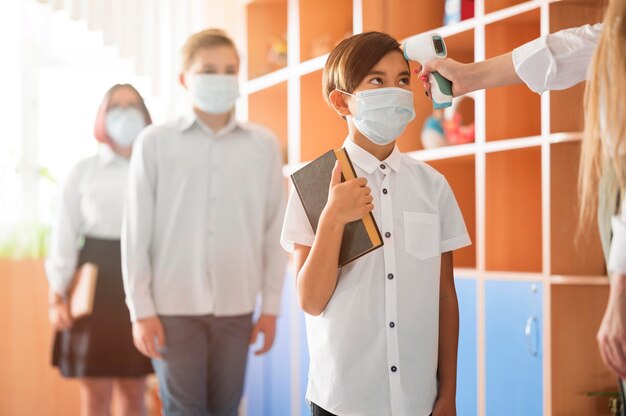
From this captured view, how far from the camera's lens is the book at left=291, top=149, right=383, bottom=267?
1291 millimetres

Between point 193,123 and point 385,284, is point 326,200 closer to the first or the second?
point 385,284

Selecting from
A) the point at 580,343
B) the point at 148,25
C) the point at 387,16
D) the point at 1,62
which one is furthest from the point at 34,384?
the point at 580,343

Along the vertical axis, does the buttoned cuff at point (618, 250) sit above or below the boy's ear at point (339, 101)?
below

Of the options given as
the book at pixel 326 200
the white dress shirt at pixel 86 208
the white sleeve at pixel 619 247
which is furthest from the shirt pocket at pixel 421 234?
the white dress shirt at pixel 86 208

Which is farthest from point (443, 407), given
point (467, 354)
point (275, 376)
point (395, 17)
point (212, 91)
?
point (275, 376)

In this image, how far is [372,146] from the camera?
146 cm

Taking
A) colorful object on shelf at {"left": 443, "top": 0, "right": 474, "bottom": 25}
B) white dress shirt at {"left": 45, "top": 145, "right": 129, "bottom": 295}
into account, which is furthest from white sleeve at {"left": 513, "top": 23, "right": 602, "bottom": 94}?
white dress shirt at {"left": 45, "top": 145, "right": 129, "bottom": 295}

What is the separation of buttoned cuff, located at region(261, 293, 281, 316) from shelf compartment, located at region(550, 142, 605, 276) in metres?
0.82

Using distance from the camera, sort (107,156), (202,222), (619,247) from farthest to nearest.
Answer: (107,156)
(202,222)
(619,247)

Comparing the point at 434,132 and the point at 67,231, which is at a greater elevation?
the point at 434,132

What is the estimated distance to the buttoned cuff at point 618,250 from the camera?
3.63 feet

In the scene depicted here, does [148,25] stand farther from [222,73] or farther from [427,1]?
[427,1]

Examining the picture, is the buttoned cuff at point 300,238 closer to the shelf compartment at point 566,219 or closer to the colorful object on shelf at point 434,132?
the shelf compartment at point 566,219

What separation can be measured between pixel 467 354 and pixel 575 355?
1.09ft
